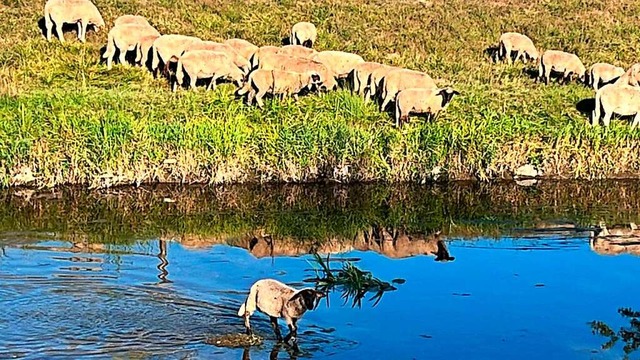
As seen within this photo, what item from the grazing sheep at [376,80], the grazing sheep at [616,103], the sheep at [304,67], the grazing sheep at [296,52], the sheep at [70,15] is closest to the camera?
the grazing sheep at [616,103]

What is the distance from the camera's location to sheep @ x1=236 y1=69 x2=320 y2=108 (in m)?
18.5

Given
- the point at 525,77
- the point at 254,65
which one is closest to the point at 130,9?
the point at 254,65

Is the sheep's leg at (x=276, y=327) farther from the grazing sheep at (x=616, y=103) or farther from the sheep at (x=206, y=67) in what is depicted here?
the sheep at (x=206, y=67)

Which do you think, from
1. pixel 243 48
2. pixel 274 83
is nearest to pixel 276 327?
pixel 274 83

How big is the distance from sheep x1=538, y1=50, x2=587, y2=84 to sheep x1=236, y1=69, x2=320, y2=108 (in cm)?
588

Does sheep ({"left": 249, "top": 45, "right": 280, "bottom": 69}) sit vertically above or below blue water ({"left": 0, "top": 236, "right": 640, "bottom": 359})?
above

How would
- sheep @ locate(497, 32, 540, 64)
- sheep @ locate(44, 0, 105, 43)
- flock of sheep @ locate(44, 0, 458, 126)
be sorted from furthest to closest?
1. sheep @ locate(497, 32, 540, 64)
2. sheep @ locate(44, 0, 105, 43)
3. flock of sheep @ locate(44, 0, 458, 126)

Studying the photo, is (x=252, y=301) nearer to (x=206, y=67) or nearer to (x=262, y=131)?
(x=262, y=131)

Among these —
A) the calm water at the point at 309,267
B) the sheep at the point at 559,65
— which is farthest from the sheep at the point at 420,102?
the sheep at the point at 559,65

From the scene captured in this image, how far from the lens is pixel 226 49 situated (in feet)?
67.6

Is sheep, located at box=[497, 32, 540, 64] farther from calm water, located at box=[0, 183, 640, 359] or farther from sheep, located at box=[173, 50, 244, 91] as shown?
calm water, located at box=[0, 183, 640, 359]

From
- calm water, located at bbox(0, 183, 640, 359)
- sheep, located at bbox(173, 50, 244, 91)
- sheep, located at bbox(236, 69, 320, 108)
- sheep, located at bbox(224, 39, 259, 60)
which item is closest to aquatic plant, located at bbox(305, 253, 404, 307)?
calm water, located at bbox(0, 183, 640, 359)

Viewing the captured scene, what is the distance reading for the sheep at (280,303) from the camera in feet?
28.5

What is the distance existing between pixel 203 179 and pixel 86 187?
1.84 meters
